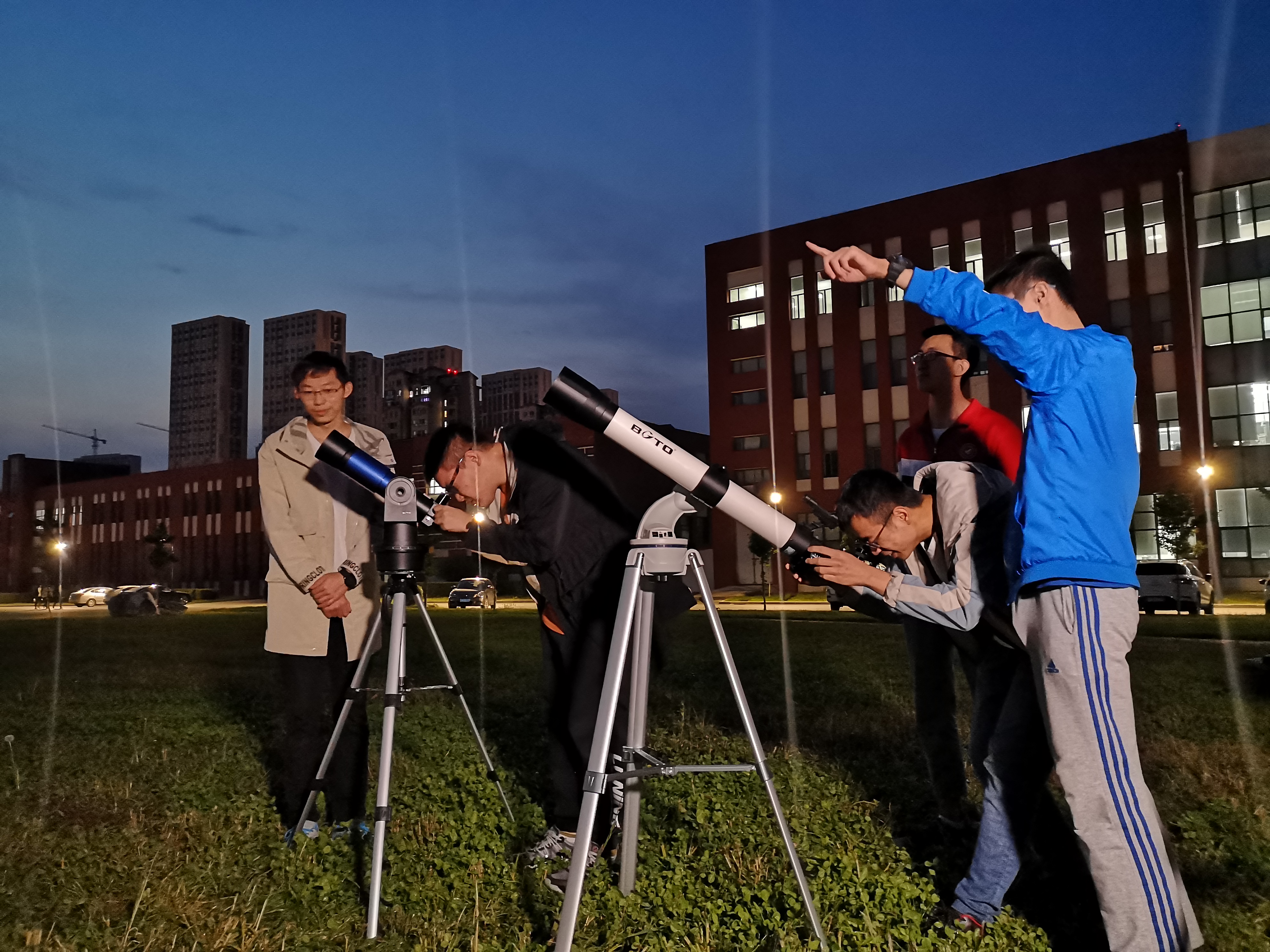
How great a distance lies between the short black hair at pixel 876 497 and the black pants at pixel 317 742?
2549 millimetres

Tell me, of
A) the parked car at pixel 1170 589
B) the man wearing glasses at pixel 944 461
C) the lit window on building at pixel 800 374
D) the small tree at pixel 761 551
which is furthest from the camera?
the lit window on building at pixel 800 374

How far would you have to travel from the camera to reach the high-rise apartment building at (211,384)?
552 ft

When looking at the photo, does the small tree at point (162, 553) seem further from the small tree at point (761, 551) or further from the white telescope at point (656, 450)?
the white telescope at point (656, 450)

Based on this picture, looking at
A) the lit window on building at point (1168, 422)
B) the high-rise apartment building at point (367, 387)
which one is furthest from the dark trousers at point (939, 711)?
the high-rise apartment building at point (367, 387)

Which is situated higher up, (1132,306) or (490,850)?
(1132,306)

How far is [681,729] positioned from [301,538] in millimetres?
3495

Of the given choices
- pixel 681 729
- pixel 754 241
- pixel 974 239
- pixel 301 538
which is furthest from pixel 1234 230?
pixel 301 538

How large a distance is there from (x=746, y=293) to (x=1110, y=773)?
164 feet

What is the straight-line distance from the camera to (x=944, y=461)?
4.08 metres

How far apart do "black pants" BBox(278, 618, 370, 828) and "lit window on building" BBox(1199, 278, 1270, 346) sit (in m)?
43.7

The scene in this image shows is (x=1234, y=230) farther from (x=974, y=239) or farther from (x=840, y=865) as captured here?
(x=840, y=865)

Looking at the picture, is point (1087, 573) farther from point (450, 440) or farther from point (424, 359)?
point (424, 359)

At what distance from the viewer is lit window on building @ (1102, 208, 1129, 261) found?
40219mm

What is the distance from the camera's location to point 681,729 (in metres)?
6.86
